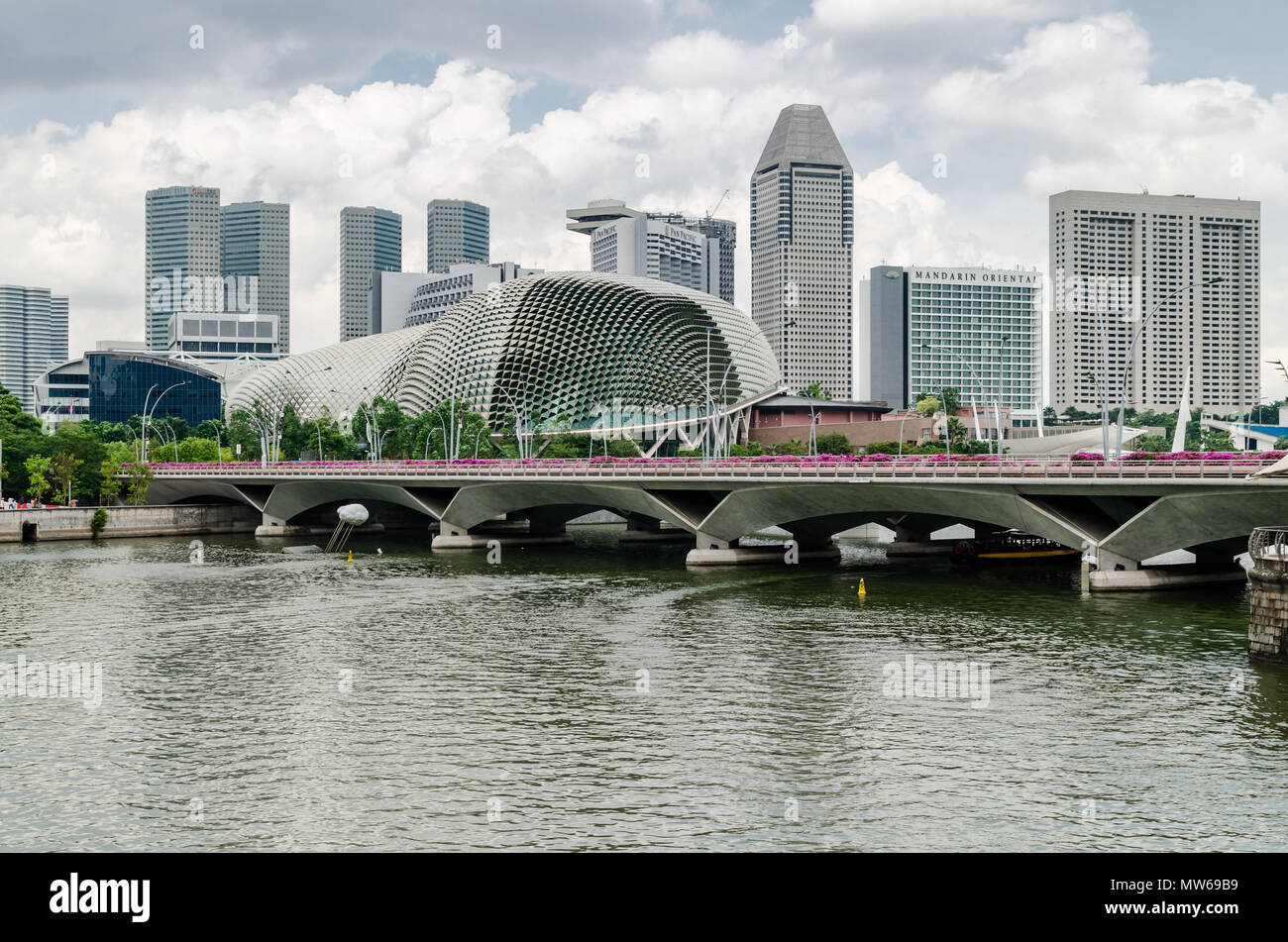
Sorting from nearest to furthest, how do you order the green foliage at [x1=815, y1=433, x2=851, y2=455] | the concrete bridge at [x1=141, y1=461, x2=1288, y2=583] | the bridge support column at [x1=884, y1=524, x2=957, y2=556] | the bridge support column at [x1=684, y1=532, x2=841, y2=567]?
the concrete bridge at [x1=141, y1=461, x2=1288, y2=583]
the bridge support column at [x1=684, y1=532, x2=841, y2=567]
the bridge support column at [x1=884, y1=524, x2=957, y2=556]
the green foliage at [x1=815, y1=433, x2=851, y2=455]

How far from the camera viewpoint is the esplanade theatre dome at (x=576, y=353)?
547 feet

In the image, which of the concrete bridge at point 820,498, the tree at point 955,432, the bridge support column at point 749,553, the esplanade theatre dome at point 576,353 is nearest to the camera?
the concrete bridge at point 820,498

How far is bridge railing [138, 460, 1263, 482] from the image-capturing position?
166ft

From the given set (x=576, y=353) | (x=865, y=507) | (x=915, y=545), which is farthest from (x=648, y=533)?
(x=576, y=353)

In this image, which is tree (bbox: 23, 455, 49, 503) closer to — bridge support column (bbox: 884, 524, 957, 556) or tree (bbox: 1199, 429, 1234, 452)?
bridge support column (bbox: 884, 524, 957, 556)

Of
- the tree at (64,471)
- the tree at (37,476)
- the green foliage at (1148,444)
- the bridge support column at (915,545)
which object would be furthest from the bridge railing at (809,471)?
the green foliage at (1148,444)

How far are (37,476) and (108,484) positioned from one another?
6514 mm

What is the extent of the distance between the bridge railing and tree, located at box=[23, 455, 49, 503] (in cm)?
1799

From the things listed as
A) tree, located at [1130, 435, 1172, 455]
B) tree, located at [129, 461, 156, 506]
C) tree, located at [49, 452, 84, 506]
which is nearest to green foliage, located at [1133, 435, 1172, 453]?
tree, located at [1130, 435, 1172, 455]

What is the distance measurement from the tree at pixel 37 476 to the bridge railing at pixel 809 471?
708 inches

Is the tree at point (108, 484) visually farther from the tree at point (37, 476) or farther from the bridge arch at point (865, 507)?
the bridge arch at point (865, 507)

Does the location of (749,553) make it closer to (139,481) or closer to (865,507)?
(865,507)
